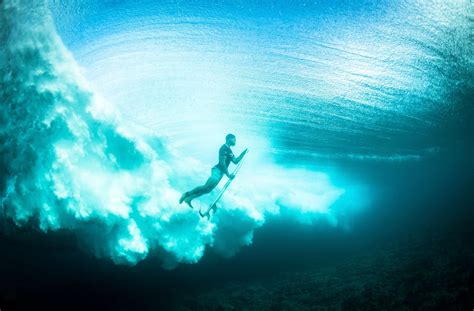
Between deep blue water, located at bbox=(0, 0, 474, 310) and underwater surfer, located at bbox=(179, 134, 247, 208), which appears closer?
underwater surfer, located at bbox=(179, 134, 247, 208)

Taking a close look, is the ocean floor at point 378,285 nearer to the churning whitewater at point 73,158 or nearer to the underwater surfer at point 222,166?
the churning whitewater at point 73,158

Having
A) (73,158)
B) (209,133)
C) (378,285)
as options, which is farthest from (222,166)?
(378,285)

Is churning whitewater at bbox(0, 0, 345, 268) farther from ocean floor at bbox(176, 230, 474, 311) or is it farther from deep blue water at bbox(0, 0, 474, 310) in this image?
ocean floor at bbox(176, 230, 474, 311)

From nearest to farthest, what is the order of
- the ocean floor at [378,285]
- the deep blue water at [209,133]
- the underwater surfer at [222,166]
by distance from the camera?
the underwater surfer at [222,166]
the deep blue water at [209,133]
the ocean floor at [378,285]

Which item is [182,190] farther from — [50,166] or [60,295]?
[60,295]

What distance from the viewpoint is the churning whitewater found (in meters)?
4.77

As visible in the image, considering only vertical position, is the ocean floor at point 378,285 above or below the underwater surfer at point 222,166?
below

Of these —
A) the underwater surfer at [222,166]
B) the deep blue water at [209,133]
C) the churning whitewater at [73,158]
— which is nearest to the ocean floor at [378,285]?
the deep blue water at [209,133]

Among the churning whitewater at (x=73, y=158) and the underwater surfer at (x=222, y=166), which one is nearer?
the underwater surfer at (x=222, y=166)

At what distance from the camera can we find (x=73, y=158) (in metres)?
4.96

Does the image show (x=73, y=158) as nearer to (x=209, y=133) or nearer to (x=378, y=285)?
(x=209, y=133)

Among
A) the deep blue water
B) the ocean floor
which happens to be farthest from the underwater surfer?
the ocean floor

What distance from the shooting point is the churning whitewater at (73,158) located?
4766 millimetres

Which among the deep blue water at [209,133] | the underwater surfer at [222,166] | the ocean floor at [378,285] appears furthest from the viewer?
the ocean floor at [378,285]
